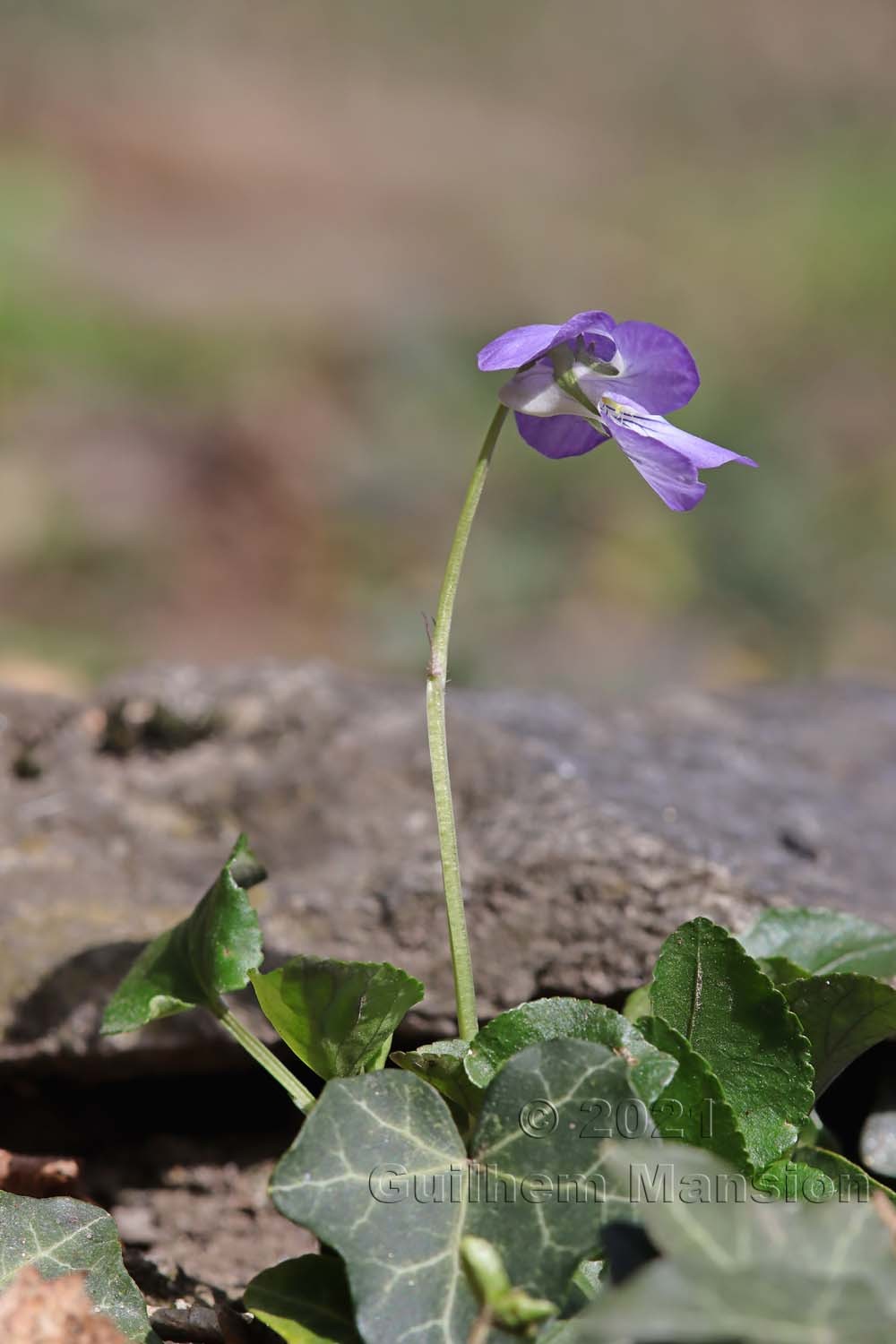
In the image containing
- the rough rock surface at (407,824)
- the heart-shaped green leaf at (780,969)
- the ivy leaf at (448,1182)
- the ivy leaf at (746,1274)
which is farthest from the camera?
the rough rock surface at (407,824)

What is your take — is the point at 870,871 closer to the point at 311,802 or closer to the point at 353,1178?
the point at 311,802

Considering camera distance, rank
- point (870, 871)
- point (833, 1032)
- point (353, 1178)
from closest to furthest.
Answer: point (353, 1178) < point (833, 1032) < point (870, 871)

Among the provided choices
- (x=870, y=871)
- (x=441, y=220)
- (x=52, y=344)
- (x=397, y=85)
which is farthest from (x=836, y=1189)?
(x=397, y=85)

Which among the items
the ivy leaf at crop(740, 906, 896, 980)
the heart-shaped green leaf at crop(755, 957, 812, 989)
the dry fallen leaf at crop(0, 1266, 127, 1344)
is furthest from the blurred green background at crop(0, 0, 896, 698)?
the dry fallen leaf at crop(0, 1266, 127, 1344)

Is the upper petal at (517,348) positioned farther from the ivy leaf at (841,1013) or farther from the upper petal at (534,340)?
the ivy leaf at (841,1013)

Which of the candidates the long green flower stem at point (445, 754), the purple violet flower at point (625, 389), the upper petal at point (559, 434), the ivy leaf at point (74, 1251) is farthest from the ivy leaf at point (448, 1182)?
the upper petal at point (559, 434)

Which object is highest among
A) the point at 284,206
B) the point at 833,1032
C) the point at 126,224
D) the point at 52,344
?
the point at 284,206

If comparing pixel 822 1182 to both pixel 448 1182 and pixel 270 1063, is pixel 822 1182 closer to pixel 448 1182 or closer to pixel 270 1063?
pixel 448 1182
